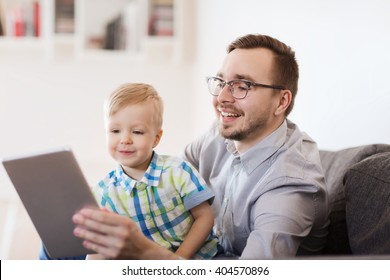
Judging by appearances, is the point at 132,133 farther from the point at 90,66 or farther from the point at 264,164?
the point at 90,66

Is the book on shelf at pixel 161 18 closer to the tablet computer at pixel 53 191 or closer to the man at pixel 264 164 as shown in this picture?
the man at pixel 264 164

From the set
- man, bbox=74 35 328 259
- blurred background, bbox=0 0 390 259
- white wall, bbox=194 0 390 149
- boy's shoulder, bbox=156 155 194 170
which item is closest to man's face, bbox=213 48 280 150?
man, bbox=74 35 328 259

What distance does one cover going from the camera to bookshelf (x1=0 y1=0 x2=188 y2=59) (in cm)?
403

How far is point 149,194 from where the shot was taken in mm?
1488

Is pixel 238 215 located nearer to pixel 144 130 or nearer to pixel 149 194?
pixel 149 194

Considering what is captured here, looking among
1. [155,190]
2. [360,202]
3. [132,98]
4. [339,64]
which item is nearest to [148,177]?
[155,190]

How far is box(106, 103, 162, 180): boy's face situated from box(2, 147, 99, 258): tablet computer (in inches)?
9.7

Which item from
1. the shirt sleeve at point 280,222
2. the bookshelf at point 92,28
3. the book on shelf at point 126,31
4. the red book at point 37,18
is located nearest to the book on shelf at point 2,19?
the bookshelf at point 92,28

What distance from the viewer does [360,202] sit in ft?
4.63

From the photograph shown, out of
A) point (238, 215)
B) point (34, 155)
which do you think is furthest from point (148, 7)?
point (34, 155)

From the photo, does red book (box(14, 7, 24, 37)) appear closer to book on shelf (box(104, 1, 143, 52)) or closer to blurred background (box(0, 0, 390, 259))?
blurred background (box(0, 0, 390, 259))

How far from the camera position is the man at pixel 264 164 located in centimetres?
142

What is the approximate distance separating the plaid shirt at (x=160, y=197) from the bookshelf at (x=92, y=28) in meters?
2.67

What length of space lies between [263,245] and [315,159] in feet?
0.95
